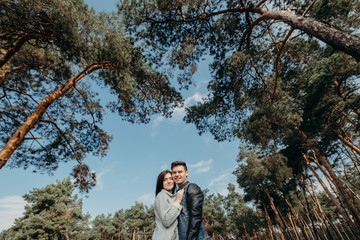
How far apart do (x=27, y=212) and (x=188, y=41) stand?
3825cm

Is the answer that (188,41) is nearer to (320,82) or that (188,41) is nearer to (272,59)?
(272,59)

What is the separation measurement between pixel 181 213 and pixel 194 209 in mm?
337

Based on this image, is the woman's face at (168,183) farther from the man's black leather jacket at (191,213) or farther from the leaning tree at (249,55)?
the leaning tree at (249,55)

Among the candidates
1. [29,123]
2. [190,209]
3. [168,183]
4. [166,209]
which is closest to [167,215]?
[166,209]

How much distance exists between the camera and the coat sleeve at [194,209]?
1845mm

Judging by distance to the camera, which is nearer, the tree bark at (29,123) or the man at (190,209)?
the man at (190,209)

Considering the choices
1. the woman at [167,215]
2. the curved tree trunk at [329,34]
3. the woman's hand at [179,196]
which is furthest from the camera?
the curved tree trunk at [329,34]

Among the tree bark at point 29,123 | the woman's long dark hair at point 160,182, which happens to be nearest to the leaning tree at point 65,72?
the tree bark at point 29,123

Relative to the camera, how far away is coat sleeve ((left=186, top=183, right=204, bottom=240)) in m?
1.84

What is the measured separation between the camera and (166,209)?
7.23 feet

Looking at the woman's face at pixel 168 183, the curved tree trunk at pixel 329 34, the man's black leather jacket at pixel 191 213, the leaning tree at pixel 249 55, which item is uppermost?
the leaning tree at pixel 249 55

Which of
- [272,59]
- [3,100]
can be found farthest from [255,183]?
[3,100]

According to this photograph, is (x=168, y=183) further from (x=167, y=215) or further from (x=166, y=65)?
(x=166, y=65)

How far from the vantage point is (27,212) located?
27.9 meters
